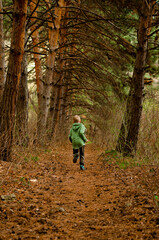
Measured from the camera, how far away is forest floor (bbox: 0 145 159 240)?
258cm

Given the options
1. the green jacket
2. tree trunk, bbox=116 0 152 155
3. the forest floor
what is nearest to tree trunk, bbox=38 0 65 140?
the green jacket

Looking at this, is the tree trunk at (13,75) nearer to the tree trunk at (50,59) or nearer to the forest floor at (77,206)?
the forest floor at (77,206)

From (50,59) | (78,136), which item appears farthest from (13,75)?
(50,59)

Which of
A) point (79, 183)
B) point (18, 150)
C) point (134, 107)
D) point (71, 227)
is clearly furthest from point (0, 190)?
point (134, 107)

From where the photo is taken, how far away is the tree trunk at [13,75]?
185 inches

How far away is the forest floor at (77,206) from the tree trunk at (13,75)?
618mm

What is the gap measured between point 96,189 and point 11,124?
92.3 inches

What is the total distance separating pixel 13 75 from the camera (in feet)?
16.1

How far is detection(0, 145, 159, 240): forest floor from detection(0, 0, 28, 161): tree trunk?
618mm

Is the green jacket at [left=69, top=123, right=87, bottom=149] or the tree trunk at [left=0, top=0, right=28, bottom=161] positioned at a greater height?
the tree trunk at [left=0, top=0, right=28, bottom=161]

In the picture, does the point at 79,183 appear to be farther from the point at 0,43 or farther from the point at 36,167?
the point at 0,43

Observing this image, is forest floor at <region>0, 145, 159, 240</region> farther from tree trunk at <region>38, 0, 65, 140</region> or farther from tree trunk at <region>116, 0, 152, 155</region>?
tree trunk at <region>38, 0, 65, 140</region>

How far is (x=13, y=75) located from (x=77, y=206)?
305cm

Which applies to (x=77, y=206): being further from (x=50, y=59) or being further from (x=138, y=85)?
(x=50, y=59)
